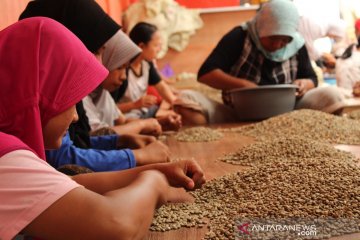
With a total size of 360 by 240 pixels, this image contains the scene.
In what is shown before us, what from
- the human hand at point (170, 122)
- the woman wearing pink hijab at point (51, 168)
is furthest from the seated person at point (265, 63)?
the woman wearing pink hijab at point (51, 168)

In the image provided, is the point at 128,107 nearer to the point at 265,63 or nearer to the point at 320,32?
the point at 265,63

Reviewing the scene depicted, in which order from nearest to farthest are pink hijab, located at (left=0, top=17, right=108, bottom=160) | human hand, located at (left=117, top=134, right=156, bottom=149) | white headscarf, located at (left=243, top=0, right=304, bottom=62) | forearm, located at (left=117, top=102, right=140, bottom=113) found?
pink hijab, located at (left=0, top=17, right=108, bottom=160) → human hand, located at (left=117, top=134, right=156, bottom=149) → white headscarf, located at (left=243, top=0, right=304, bottom=62) → forearm, located at (left=117, top=102, right=140, bottom=113)

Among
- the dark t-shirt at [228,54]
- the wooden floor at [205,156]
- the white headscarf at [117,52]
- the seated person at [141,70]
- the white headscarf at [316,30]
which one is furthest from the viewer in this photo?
the white headscarf at [316,30]

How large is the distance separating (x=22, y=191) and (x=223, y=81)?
7.81ft

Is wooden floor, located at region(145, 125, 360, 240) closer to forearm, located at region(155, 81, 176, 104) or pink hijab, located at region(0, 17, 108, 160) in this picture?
pink hijab, located at region(0, 17, 108, 160)

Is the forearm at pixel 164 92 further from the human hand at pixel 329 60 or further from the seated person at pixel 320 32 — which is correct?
the human hand at pixel 329 60

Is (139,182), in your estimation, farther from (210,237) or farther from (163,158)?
(163,158)

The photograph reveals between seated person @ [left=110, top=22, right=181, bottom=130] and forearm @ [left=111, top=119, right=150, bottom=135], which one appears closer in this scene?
forearm @ [left=111, top=119, right=150, bottom=135]

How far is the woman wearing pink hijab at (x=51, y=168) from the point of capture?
69 centimetres

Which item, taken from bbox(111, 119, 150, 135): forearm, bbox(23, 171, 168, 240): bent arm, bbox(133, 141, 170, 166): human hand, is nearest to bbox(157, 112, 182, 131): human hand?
bbox(111, 119, 150, 135): forearm

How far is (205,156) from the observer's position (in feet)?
5.97

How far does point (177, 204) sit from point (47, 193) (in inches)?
19.9

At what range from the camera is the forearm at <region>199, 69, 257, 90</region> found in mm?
2896

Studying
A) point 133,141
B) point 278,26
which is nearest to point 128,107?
point 278,26
